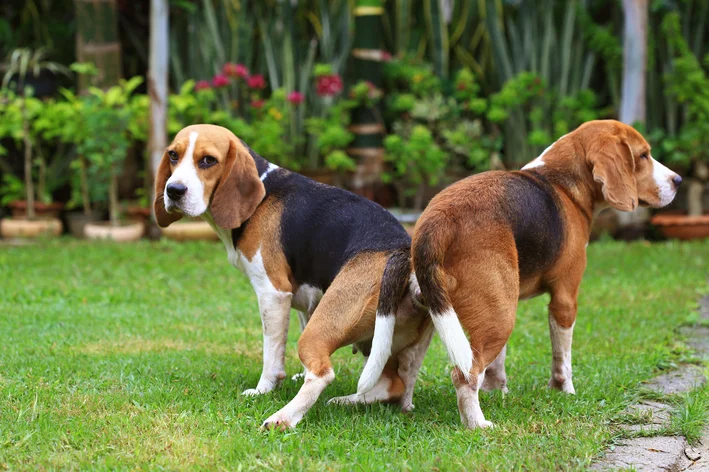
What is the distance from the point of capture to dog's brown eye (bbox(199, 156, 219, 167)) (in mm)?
4629

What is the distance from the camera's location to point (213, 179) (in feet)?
15.3

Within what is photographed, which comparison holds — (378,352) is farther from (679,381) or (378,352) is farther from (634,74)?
(634,74)

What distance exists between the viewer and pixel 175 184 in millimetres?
4520

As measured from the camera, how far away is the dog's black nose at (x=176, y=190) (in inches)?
178

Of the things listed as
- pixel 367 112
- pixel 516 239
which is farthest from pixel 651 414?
pixel 367 112

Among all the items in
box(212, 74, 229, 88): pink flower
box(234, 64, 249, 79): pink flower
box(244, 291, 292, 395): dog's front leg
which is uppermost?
box(234, 64, 249, 79): pink flower

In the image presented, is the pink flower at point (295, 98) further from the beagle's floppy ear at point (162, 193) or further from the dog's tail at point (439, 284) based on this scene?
the dog's tail at point (439, 284)

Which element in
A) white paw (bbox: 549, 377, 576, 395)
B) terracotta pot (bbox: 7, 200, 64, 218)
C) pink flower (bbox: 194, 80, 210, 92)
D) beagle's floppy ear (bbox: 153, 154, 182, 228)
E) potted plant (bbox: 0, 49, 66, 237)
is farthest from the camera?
terracotta pot (bbox: 7, 200, 64, 218)

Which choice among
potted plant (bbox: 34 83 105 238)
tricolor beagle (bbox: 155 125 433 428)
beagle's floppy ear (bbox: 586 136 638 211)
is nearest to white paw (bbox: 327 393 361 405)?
tricolor beagle (bbox: 155 125 433 428)

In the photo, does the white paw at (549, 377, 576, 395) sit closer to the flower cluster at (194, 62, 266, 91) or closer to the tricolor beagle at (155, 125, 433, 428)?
the tricolor beagle at (155, 125, 433, 428)

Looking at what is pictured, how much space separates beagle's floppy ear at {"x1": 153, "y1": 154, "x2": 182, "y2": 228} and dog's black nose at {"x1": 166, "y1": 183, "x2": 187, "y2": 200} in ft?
1.03

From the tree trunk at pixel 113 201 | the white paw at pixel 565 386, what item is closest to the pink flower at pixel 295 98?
the tree trunk at pixel 113 201

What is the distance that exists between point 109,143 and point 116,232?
1070 mm

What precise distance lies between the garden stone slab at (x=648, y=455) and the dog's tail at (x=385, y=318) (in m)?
1.02
